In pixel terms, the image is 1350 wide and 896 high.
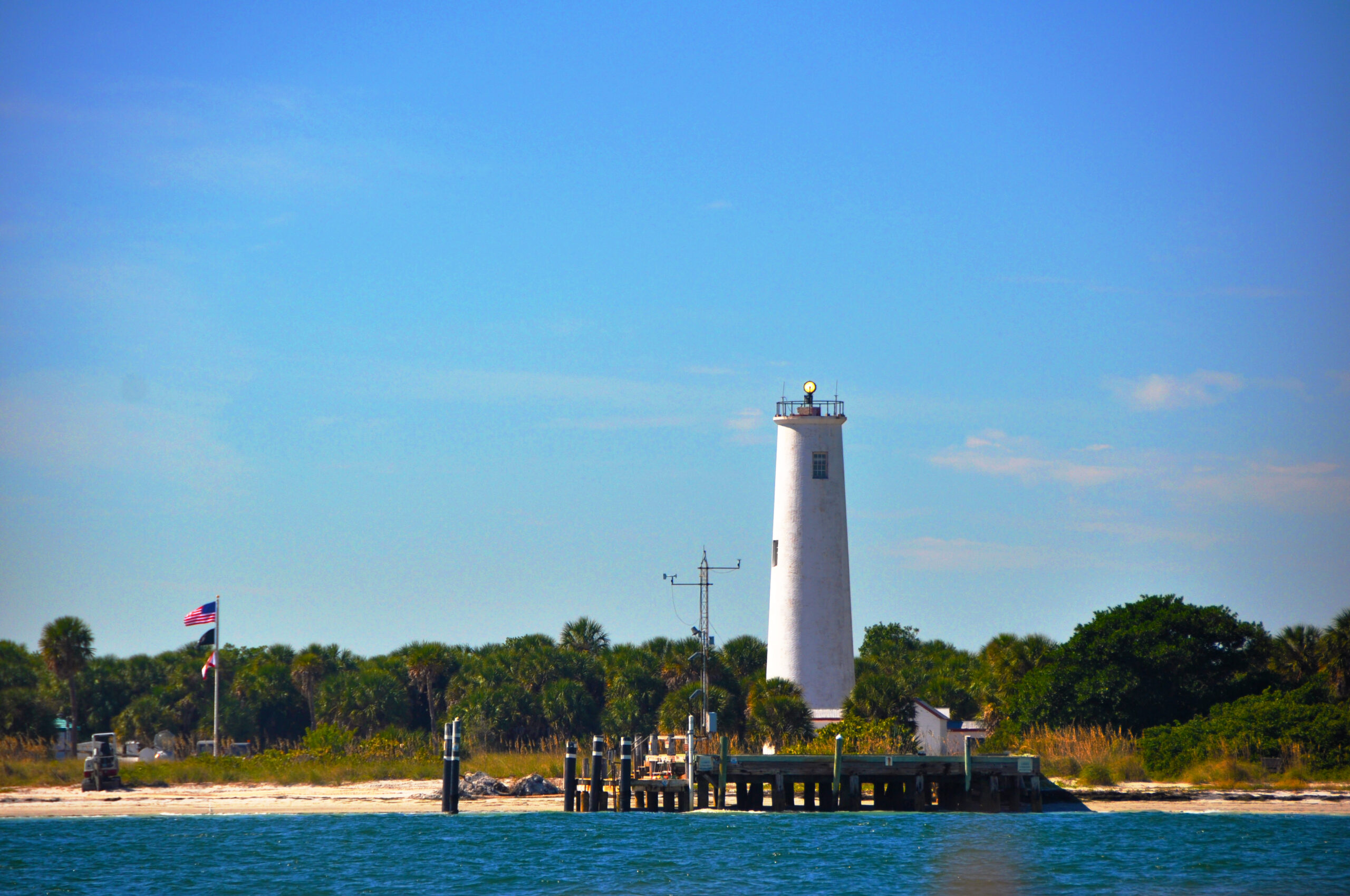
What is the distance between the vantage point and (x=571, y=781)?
46156 mm

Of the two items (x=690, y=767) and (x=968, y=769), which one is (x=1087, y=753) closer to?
(x=968, y=769)

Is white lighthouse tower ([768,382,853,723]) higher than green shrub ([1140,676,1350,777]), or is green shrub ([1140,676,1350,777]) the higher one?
white lighthouse tower ([768,382,853,723])

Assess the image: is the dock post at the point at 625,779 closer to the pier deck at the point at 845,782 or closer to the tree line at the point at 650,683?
the pier deck at the point at 845,782

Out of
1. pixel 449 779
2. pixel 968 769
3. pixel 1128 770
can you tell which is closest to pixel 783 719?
pixel 968 769

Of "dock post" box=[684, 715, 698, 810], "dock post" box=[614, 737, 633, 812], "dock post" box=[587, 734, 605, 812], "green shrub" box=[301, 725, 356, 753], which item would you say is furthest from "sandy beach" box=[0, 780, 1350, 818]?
"dock post" box=[684, 715, 698, 810]

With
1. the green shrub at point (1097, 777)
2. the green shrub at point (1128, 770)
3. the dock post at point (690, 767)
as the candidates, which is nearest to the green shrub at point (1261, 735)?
the green shrub at point (1128, 770)

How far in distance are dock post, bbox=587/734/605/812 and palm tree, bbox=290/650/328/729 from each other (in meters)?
29.7

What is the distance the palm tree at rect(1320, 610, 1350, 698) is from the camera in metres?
58.0

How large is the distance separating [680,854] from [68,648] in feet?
120

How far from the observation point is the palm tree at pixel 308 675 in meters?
72.7

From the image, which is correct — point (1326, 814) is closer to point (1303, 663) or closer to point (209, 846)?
point (1303, 663)

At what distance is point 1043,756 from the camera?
49.6m

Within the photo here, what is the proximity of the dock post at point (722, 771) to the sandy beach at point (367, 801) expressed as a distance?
5.21m

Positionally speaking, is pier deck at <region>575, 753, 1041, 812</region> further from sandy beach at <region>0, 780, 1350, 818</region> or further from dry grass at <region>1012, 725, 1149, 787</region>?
dry grass at <region>1012, 725, 1149, 787</region>
